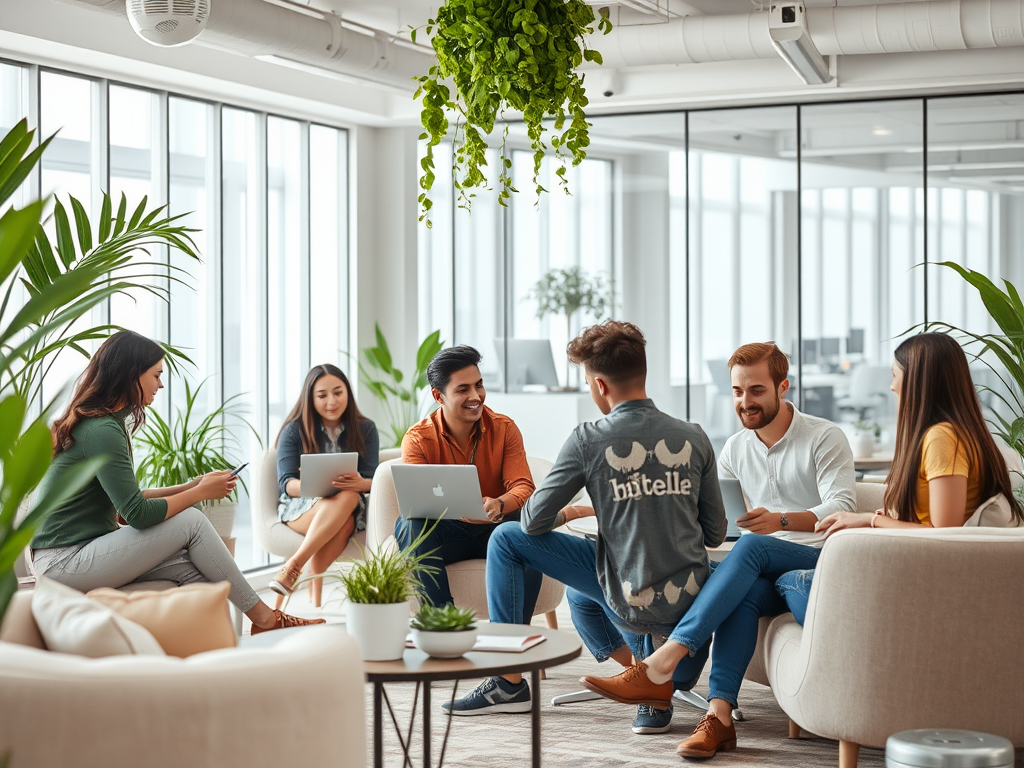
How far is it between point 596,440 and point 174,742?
1.88 meters

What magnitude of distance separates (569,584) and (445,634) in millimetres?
1280

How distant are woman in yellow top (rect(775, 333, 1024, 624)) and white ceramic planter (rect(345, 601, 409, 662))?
1393mm

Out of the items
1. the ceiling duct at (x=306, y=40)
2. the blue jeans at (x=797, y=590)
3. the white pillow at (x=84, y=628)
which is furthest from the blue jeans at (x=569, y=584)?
the ceiling duct at (x=306, y=40)

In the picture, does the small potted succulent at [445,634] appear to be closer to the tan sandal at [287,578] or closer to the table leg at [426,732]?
the table leg at [426,732]

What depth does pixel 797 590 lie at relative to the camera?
3531 millimetres

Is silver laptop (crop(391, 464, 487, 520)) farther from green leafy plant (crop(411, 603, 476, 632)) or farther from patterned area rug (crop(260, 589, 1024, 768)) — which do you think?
green leafy plant (crop(411, 603, 476, 632))

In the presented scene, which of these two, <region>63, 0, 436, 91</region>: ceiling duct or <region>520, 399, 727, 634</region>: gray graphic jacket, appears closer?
<region>520, 399, 727, 634</region>: gray graphic jacket

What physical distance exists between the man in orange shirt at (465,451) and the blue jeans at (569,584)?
1.18 ft

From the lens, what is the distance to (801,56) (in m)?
5.54

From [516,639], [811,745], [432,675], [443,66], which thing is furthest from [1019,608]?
[443,66]

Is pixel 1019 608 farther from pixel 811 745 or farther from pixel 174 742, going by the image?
pixel 174 742

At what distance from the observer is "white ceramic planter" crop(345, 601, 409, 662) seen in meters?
2.64

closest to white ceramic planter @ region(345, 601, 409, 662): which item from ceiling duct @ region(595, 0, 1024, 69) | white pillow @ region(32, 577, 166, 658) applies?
white pillow @ region(32, 577, 166, 658)

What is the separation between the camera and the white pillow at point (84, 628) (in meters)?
2.11
